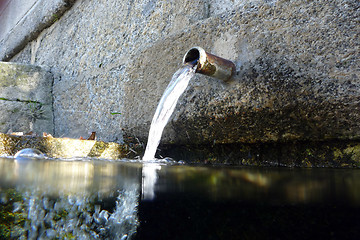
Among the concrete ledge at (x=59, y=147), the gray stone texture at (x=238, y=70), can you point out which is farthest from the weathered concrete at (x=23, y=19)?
the concrete ledge at (x=59, y=147)

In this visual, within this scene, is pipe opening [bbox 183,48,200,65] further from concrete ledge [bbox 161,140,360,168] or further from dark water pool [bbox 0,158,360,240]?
dark water pool [bbox 0,158,360,240]

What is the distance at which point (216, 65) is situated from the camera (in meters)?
1.17

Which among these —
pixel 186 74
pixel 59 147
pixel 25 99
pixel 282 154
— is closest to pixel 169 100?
pixel 186 74

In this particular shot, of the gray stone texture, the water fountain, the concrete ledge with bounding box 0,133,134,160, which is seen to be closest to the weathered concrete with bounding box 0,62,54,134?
the gray stone texture

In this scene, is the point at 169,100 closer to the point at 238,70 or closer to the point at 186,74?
the point at 186,74

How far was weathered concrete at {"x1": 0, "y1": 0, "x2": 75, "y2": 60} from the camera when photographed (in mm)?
2895

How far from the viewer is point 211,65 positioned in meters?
1.16

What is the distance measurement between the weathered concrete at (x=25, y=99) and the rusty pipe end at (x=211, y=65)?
1.91 metres

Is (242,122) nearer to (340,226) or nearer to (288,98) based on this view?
(288,98)

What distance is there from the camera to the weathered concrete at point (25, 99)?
8.11 feet

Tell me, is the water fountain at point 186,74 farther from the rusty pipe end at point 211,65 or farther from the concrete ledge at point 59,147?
the concrete ledge at point 59,147

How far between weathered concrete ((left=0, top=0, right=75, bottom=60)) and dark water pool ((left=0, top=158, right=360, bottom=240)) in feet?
8.82

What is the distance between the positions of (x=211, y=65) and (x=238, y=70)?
0.47 feet

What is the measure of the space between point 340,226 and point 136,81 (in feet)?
5.08
